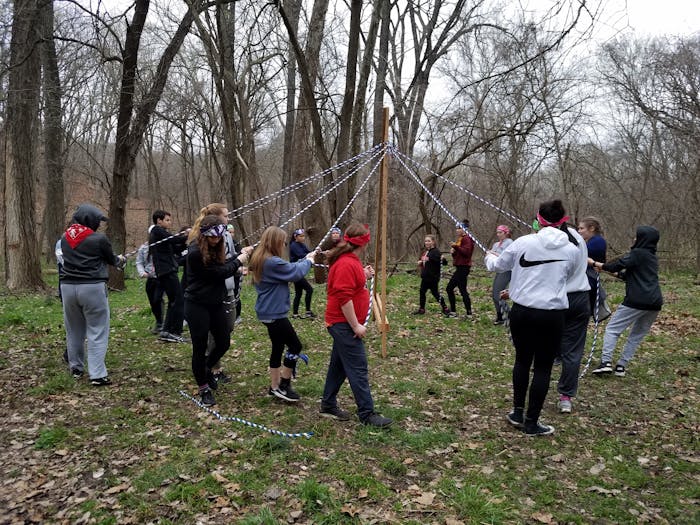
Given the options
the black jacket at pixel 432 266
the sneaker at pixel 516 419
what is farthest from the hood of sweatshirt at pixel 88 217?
the black jacket at pixel 432 266

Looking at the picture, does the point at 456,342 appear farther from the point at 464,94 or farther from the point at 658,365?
the point at 464,94

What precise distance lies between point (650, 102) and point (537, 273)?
16.0 m

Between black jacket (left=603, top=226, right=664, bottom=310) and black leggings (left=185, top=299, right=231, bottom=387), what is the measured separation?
14.9 feet

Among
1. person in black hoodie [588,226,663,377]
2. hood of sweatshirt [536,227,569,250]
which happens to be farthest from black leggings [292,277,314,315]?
hood of sweatshirt [536,227,569,250]

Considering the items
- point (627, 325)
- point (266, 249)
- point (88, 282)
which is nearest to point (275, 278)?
point (266, 249)

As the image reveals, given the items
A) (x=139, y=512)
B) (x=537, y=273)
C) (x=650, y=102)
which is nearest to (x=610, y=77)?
(x=650, y=102)

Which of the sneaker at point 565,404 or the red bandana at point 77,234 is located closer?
the sneaker at point 565,404

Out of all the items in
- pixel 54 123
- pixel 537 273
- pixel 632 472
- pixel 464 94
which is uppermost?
pixel 464 94

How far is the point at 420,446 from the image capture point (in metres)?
4.32

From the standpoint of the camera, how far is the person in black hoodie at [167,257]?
23.3 feet

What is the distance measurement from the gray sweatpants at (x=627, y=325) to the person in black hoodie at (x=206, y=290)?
462 centimetres

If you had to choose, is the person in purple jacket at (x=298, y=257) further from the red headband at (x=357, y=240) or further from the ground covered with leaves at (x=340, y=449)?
the red headband at (x=357, y=240)

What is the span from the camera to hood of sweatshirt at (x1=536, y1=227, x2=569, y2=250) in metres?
4.24

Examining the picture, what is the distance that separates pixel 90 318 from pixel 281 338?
2218mm
